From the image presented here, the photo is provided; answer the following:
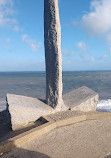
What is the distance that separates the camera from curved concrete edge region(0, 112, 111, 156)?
311 centimetres

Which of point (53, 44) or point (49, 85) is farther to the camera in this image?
point (49, 85)

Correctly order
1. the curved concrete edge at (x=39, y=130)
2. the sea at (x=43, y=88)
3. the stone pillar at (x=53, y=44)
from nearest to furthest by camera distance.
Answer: the curved concrete edge at (x=39, y=130)
the stone pillar at (x=53, y=44)
the sea at (x=43, y=88)

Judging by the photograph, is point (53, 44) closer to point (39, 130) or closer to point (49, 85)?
point (49, 85)

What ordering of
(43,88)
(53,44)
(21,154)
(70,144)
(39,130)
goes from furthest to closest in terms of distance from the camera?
(43,88) → (53,44) → (39,130) → (70,144) → (21,154)

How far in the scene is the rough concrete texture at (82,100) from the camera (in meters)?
6.77

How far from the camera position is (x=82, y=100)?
276 inches

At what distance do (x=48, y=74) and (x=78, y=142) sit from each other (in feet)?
10.2

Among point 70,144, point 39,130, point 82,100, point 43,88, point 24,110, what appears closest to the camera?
point 70,144

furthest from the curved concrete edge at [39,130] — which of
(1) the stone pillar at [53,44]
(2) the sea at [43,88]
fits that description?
A: (2) the sea at [43,88]

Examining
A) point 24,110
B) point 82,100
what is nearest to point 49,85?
point 24,110

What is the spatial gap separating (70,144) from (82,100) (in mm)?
3804

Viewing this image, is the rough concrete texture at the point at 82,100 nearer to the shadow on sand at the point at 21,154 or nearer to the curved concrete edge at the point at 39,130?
the curved concrete edge at the point at 39,130

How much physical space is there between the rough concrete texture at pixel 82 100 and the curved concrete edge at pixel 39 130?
1810 mm

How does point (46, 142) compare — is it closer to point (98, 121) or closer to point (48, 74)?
point (98, 121)
